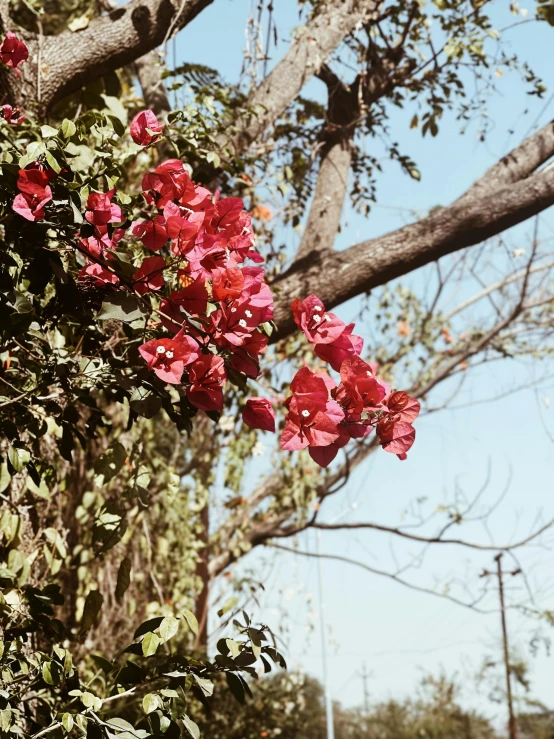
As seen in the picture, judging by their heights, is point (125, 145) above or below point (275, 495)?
above

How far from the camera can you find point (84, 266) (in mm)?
1050

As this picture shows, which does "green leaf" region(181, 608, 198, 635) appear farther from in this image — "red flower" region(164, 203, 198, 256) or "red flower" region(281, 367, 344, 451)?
"red flower" region(164, 203, 198, 256)

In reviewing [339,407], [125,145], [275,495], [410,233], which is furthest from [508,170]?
[275,495]

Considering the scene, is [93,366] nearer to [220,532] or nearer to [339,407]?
[339,407]

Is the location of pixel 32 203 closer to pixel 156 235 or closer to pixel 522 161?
pixel 156 235

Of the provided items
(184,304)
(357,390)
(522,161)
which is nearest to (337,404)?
(357,390)

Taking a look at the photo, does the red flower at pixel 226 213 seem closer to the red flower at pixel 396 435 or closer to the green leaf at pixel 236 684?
the red flower at pixel 396 435

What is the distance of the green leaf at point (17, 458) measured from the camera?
43.9 inches

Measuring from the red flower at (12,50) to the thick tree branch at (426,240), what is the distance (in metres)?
0.99

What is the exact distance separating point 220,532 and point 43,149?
351 cm

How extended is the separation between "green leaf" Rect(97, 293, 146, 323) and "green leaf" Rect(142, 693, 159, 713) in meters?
0.47

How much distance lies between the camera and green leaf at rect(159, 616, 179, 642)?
3.24ft

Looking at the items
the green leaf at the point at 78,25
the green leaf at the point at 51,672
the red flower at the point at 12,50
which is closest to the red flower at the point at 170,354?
the green leaf at the point at 51,672

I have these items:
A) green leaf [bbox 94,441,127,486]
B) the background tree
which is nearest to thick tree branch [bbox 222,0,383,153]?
Answer: the background tree
